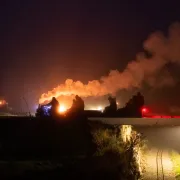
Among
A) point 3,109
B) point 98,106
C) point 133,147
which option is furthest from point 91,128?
point 3,109

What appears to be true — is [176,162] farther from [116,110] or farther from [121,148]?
[116,110]

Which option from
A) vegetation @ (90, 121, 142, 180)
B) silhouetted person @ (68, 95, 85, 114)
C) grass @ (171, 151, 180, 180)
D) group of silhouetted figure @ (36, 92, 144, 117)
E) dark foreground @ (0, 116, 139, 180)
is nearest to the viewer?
dark foreground @ (0, 116, 139, 180)

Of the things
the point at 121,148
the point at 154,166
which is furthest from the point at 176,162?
the point at 121,148

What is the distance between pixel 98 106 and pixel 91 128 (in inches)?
898

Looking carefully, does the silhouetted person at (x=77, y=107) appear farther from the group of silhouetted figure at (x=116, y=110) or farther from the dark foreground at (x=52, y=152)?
the dark foreground at (x=52, y=152)

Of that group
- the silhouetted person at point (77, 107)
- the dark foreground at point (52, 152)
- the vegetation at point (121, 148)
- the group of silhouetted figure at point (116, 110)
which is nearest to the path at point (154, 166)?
the vegetation at point (121, 148)

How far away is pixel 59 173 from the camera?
21.3 meters

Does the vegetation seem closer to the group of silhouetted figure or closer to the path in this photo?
the path

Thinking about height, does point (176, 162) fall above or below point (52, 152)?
A: below

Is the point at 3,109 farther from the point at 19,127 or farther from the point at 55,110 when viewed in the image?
the point at 19,127

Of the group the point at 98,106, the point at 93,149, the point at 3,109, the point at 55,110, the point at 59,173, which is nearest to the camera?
the point at 59,173

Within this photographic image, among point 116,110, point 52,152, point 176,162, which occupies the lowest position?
point 176,162

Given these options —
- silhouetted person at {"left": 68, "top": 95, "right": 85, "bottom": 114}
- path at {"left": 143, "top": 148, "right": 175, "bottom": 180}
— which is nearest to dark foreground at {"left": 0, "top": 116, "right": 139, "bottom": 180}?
path at {"left": 143, "top": 148, "right": 175, "bottom": 180}

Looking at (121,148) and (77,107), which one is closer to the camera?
(121,148)
